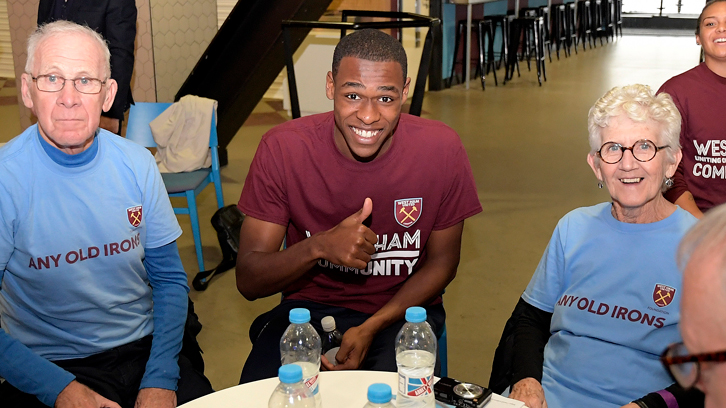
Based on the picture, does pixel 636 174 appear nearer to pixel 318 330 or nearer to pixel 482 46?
pixel 318 330

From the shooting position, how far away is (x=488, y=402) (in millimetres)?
→ 1367

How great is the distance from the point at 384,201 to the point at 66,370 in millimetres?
937

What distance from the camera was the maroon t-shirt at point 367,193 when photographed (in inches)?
77.2

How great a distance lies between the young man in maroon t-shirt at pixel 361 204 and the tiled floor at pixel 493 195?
2.89 ft

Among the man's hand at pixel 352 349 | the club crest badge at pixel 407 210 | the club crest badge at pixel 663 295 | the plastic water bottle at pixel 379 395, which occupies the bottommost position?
the man's hand at pixel 352 349

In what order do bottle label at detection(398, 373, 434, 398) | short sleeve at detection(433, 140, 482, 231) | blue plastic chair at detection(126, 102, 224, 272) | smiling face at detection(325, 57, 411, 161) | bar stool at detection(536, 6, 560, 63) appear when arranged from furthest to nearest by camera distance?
bar stool at detection(536, 6, 560, 63) < blue plastic chair at detection(126, 102, 224, 272) < short sleeve at detection(433, 140, 482, 231) < smiling face at detection(325, 57, 411, 161) < bottle label at detection(398, 373, 434, 398)

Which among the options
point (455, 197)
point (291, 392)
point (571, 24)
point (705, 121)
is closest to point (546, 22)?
point (571, 24)

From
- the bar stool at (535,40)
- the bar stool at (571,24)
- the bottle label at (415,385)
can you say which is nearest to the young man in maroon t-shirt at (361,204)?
the bottle label at (415,385)

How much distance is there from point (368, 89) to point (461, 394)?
0.88 meters

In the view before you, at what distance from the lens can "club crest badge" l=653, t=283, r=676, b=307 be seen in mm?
1597

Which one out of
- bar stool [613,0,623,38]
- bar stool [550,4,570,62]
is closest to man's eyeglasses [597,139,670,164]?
bar stool [550,4,570,62]

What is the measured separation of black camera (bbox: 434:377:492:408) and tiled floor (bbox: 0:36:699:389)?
1.36 metres

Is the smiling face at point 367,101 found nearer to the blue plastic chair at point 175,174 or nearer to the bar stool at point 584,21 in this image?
the blue plastic chair at point 175,174

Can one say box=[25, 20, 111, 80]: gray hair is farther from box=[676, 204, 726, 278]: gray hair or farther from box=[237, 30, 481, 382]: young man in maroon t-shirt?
box=[676, 204, 726, 278]: gray hair
